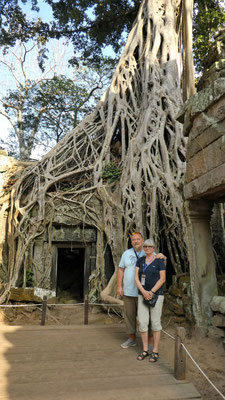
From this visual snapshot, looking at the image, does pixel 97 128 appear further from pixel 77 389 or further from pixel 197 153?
pixel 77 389

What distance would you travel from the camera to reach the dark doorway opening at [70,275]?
737cm

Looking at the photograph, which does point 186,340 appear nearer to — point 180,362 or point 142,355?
point 142,355

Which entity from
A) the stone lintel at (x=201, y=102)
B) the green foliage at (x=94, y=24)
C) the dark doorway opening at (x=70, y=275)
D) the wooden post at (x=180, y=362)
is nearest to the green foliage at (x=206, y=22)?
the green foliage at (x=94, y=24)

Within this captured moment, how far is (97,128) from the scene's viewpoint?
7.40 meters

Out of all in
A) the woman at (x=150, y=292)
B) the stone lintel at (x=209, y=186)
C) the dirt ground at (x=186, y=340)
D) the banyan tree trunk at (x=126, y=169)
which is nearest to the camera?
the dirt ground at (x=186, y=340)

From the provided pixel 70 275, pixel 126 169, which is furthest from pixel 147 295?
pixel 70 275

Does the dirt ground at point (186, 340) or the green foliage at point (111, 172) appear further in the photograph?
the green foliage at point (111, 172)

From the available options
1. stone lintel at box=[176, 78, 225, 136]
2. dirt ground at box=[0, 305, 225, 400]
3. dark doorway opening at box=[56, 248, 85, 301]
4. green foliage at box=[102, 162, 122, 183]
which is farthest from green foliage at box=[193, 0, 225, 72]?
dirt ground at box=[0, 305, 225, 400]

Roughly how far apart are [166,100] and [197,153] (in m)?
3.58

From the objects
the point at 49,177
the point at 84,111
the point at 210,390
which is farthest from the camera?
the point at 84,111

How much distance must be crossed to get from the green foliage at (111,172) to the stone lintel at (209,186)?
9.91 ft

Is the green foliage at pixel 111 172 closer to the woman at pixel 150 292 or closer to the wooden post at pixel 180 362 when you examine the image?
the woman at pixel 150 292

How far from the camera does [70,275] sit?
8.62 meters

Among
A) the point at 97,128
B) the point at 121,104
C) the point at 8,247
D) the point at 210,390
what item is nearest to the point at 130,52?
the point at 121,104
